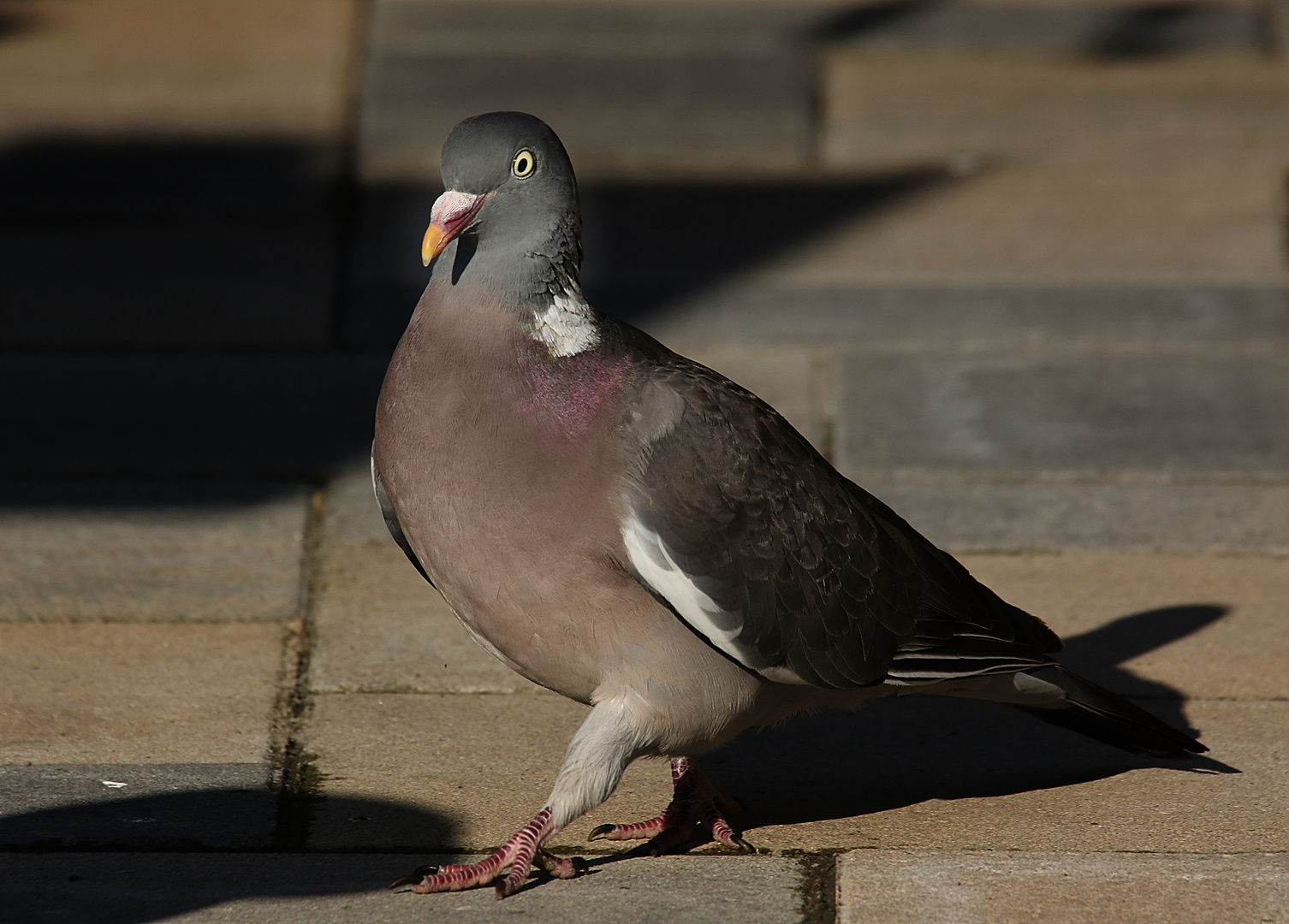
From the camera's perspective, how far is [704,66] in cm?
1016

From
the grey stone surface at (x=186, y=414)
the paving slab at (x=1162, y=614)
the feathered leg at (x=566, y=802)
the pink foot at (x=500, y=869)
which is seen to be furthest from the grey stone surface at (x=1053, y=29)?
the pink foot at (x=500, y=869)

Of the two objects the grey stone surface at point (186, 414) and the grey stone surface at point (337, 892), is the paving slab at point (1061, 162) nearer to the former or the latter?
the grey stone surface at point (186, 414)

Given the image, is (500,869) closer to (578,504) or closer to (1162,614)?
(578,504)

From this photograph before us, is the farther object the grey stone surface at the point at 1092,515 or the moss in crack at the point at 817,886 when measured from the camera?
the grey stone surface at the point at 1092,515

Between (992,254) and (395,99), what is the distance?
143 inches

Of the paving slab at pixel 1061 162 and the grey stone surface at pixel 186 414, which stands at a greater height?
the paving slab at pixel 1061 162

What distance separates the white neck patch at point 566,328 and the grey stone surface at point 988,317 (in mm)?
3411

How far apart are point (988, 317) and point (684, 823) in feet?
13.1

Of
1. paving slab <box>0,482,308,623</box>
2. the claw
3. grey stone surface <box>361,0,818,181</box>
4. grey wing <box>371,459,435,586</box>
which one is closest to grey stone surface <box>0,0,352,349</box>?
grey stone surface <box>361,0,818,181</box>

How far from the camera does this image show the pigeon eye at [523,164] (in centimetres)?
385

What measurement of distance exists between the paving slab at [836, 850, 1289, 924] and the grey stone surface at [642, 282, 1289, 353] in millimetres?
3630

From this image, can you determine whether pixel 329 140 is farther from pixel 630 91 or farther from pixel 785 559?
pixel 785 559

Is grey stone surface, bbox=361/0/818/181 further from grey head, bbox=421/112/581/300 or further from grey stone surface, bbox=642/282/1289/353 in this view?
grey head, bbox=421/112/581/300

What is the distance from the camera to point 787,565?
13.3ft
